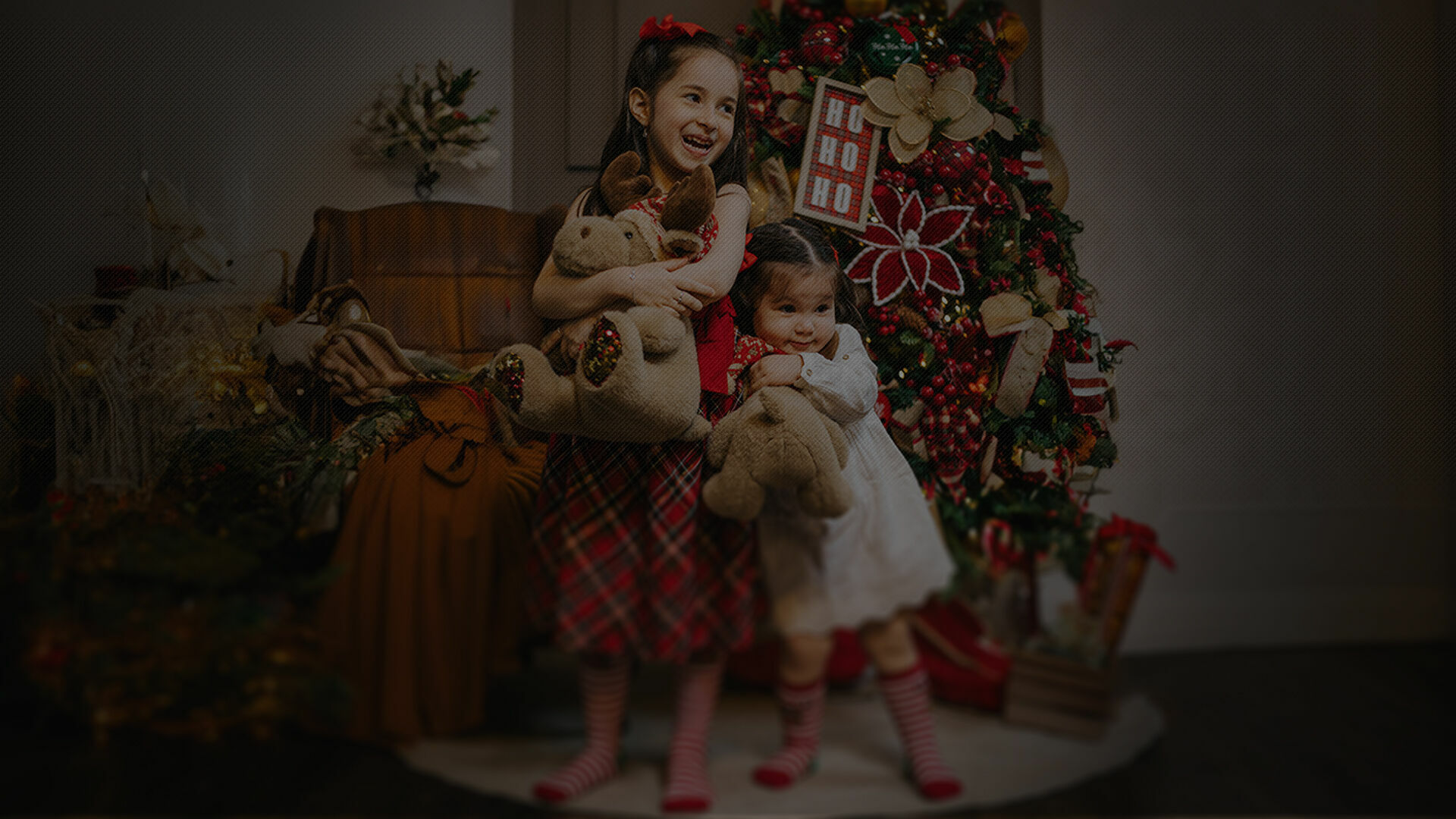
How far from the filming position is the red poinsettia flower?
6.77 ft

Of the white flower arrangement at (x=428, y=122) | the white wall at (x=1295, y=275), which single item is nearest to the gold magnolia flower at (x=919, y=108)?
the white wall at (x=1295, y=275)

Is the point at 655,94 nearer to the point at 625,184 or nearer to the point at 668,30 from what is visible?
the point at 668,30

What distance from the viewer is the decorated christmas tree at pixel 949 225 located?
2.04 m

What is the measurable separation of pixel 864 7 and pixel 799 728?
1.55 meters

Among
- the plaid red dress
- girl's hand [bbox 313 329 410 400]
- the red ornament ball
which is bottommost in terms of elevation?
the plaid red dress

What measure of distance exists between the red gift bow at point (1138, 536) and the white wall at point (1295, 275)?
216 millimetres

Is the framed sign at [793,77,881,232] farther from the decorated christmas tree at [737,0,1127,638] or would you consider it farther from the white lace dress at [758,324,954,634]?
the white lace dress at [758,324,954,634]

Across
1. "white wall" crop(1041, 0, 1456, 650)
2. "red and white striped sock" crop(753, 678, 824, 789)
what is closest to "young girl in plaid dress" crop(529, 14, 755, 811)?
"red and white striped sock" crop(753, 678, 824, 789)

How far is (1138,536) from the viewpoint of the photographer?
1.68m

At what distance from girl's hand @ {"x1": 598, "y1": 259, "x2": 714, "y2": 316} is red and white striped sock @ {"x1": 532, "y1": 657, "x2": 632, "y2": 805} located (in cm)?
58

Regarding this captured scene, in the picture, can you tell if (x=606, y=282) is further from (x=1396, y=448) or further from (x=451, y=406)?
(x=1396, y=448)

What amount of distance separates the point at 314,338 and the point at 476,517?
591mm

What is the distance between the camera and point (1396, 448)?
2.00 meters

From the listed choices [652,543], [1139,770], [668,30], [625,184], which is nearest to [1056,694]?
[1139,770]
